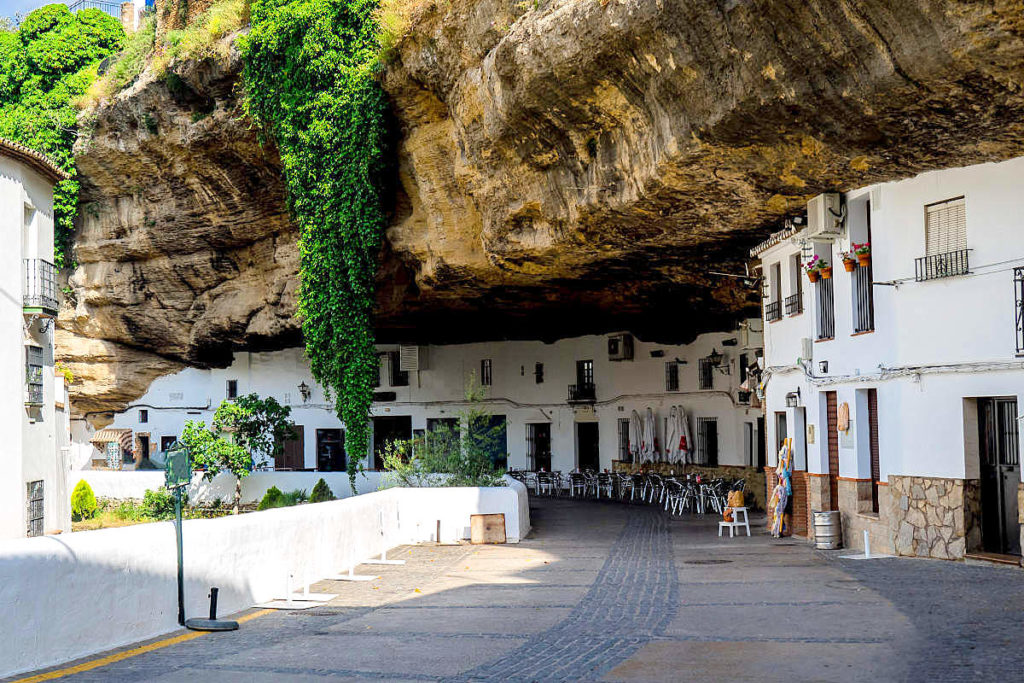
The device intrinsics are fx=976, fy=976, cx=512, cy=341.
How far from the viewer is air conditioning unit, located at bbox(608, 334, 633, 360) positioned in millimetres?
30797

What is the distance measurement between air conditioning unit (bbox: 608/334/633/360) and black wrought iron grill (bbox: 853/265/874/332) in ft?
49.4

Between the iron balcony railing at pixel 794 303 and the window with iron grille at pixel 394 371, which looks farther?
the window with iron grille at pixel 394 371

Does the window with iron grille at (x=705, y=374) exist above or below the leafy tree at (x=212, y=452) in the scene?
above

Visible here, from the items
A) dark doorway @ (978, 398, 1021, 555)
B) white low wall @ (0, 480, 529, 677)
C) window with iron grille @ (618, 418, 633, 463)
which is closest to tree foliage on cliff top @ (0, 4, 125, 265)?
window with iron grille @ (618, 418, 633, 463)

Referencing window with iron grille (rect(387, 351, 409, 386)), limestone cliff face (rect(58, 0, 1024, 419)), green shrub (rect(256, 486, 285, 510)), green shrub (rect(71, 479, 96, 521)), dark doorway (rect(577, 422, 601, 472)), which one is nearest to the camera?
limestone cliff face (rect(58, 0, 1024, 419))

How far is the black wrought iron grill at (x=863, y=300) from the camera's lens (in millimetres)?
15508

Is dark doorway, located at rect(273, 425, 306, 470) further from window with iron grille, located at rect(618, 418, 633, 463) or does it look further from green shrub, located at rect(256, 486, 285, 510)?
window with iron grille, located at rect(618, 418, 633, 463)

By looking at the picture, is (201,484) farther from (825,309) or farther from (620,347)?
(825,309)

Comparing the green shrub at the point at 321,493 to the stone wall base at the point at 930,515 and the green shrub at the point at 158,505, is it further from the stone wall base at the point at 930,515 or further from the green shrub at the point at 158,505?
the stone wall base at the point at 930,515

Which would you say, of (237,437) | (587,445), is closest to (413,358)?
(587,445)

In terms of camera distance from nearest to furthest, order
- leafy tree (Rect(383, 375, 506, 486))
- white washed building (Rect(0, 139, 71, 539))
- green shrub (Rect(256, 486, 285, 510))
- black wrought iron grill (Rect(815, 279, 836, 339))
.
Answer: black wrought iron grill (Rect(815, 279, 836, 339)) → white washed building (Rect(0, 139, 71, 539)) → leafy tree (Rect(383, 375, 506, 486)) → green shrub (Rect(256, 486, 285, 510))

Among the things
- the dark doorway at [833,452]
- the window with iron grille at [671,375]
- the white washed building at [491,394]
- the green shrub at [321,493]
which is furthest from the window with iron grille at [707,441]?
the dark doorway at [833,452]

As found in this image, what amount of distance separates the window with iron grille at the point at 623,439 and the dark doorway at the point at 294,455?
11465mm

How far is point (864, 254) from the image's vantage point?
50.3 ft
